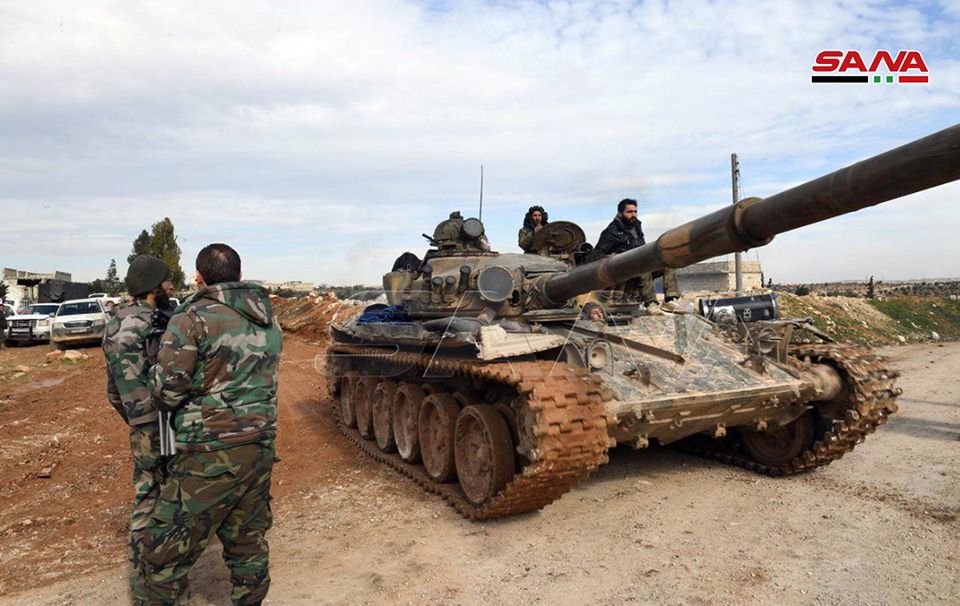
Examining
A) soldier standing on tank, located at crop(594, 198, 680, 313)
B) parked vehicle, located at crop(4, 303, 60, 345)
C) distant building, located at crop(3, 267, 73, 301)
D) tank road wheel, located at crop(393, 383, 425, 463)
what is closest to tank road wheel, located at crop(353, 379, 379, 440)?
tank road wheel, located at crop(393, 383, 425, 463)

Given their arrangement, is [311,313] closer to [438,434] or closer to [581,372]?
[438,434]

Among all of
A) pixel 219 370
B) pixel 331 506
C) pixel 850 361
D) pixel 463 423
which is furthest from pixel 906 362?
pixel 219 370

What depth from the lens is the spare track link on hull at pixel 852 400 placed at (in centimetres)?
662

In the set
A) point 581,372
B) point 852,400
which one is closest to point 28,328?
point 581,372

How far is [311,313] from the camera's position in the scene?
26219 millimetres

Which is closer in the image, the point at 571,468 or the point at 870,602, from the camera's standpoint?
the point at 870,602

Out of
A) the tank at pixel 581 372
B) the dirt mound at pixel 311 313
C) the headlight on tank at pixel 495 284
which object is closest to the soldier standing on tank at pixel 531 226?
the tank at pixel 581 372

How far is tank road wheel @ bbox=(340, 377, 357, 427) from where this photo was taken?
1035cm

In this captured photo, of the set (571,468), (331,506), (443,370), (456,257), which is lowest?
(331,506)

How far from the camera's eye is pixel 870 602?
4.24 metres

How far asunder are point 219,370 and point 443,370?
3.33 meters

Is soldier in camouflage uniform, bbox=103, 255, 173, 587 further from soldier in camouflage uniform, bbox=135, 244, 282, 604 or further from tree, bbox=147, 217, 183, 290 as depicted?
tree, bbox=147, 217, 183, 290

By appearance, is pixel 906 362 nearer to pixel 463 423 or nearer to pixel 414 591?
pixel 463 423

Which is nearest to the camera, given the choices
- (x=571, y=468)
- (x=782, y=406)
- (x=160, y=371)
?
(x=160, y=371)
